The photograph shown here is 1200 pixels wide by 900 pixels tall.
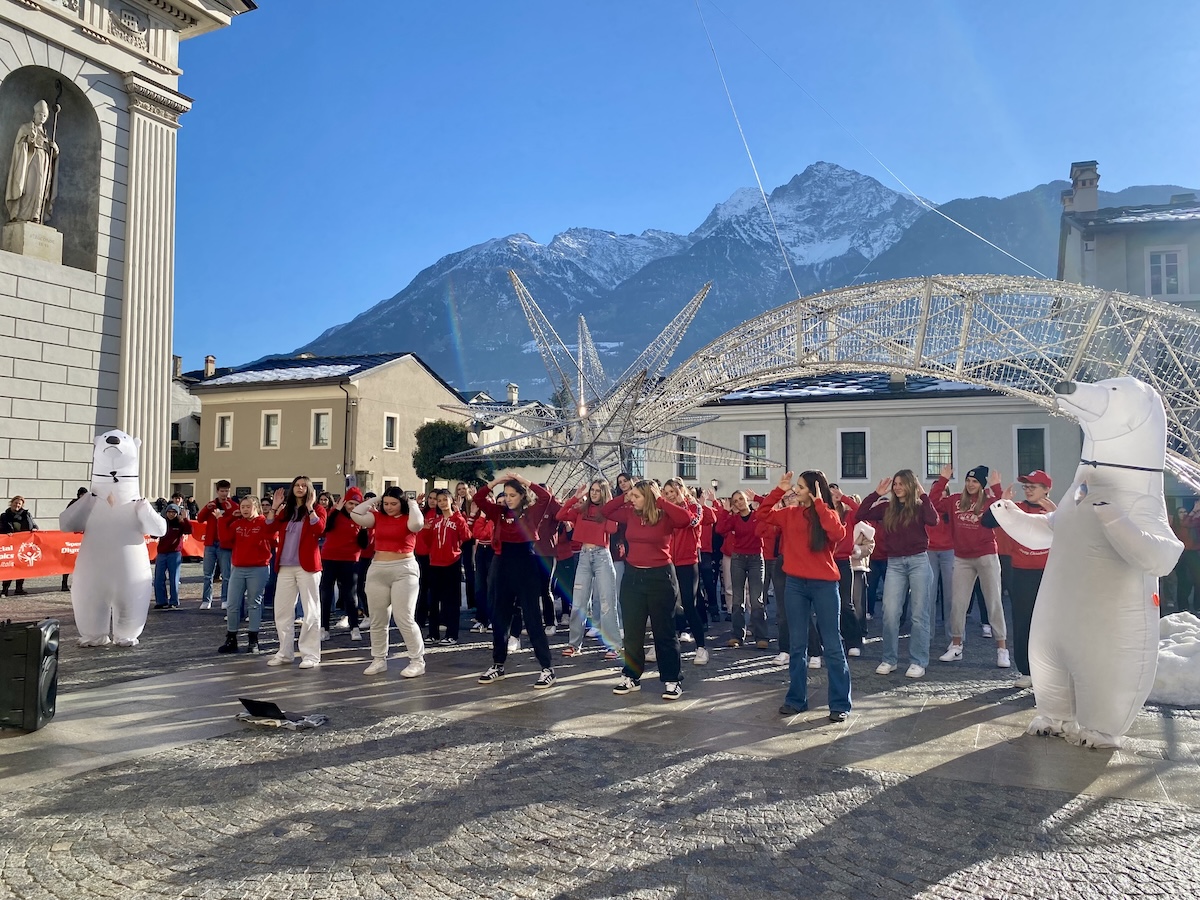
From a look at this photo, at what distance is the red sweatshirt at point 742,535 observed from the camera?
32.7ft

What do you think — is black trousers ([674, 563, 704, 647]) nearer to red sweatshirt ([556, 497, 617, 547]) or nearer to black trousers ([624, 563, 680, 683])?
red sweatshirt ([556, 497, 617, 547])

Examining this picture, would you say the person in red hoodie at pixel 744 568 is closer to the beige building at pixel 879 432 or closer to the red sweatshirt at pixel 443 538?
the red sweatshirt at pixel 443 538

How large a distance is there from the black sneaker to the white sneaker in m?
0.63

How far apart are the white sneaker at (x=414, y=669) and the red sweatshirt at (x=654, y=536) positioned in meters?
2.40

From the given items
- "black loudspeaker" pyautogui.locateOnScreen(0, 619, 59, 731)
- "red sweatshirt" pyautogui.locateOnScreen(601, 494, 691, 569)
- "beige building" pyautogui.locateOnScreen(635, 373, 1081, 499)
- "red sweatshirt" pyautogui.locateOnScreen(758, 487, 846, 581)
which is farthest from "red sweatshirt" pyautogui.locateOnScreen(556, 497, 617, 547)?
"beige building" pyautogui.locateOnScreen(635, 373, 1081, 499)

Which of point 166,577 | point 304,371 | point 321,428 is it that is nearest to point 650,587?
point 166,577

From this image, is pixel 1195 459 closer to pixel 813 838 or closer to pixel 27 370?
pixel 813 838

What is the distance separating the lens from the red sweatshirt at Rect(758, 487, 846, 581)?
6.39 m

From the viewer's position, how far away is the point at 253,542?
29.6ft

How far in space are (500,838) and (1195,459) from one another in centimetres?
1337

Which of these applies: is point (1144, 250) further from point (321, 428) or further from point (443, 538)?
point (321, 428)

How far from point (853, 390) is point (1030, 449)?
242 inches

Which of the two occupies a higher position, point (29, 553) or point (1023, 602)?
point (1023, 602)

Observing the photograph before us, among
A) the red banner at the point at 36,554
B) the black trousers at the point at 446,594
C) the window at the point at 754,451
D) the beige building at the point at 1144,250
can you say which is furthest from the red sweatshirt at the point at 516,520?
the beige building at the point at 1144,250
